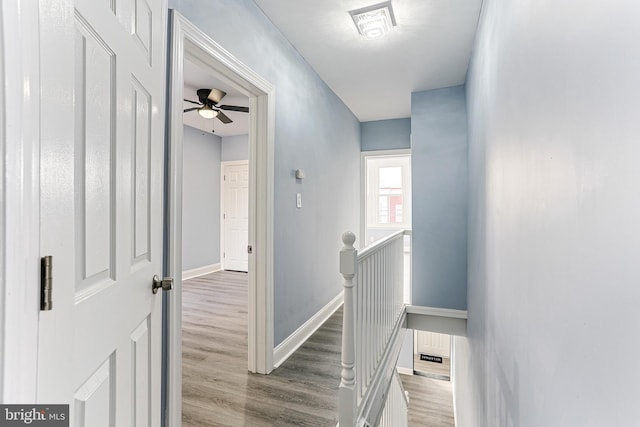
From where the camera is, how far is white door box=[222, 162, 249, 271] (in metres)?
6.19

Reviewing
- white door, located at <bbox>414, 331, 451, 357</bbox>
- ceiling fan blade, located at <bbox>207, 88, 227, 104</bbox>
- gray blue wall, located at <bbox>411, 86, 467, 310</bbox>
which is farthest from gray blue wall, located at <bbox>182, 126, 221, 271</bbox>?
white door, located at <bbox>414, 331, 451, 357</bbox>

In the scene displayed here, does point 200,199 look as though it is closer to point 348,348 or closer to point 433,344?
point 348,348

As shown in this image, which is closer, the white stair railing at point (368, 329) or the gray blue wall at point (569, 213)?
the gray blue wall at point (569, 213)

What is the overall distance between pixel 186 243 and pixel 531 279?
5.34 metres

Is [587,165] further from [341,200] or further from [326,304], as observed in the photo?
[341,200]

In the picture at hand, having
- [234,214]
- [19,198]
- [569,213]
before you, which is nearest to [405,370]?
[234,214]

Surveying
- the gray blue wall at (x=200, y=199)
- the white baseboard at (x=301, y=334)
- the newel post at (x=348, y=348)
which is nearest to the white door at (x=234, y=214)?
the gray blue wall at (x=200, y=199)

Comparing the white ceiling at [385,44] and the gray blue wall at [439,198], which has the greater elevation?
the white ceiling at [385,44]

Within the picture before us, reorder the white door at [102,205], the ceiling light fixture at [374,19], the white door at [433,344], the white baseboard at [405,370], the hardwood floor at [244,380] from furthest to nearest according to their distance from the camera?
the white door at [433,344], the white baseboard at [405,370], the ceiling light fixture at [374,19], the hardwood floor at [244,380], the white door at [102,205]

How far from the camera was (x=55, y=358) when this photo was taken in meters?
0.61

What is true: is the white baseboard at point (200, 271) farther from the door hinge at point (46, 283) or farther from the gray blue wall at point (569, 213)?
the door hinge at point (46, 283)

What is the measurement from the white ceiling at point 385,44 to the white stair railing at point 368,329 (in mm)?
1664

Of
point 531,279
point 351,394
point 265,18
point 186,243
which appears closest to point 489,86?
point 531,279

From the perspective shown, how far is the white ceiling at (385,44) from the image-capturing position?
2.16 m
